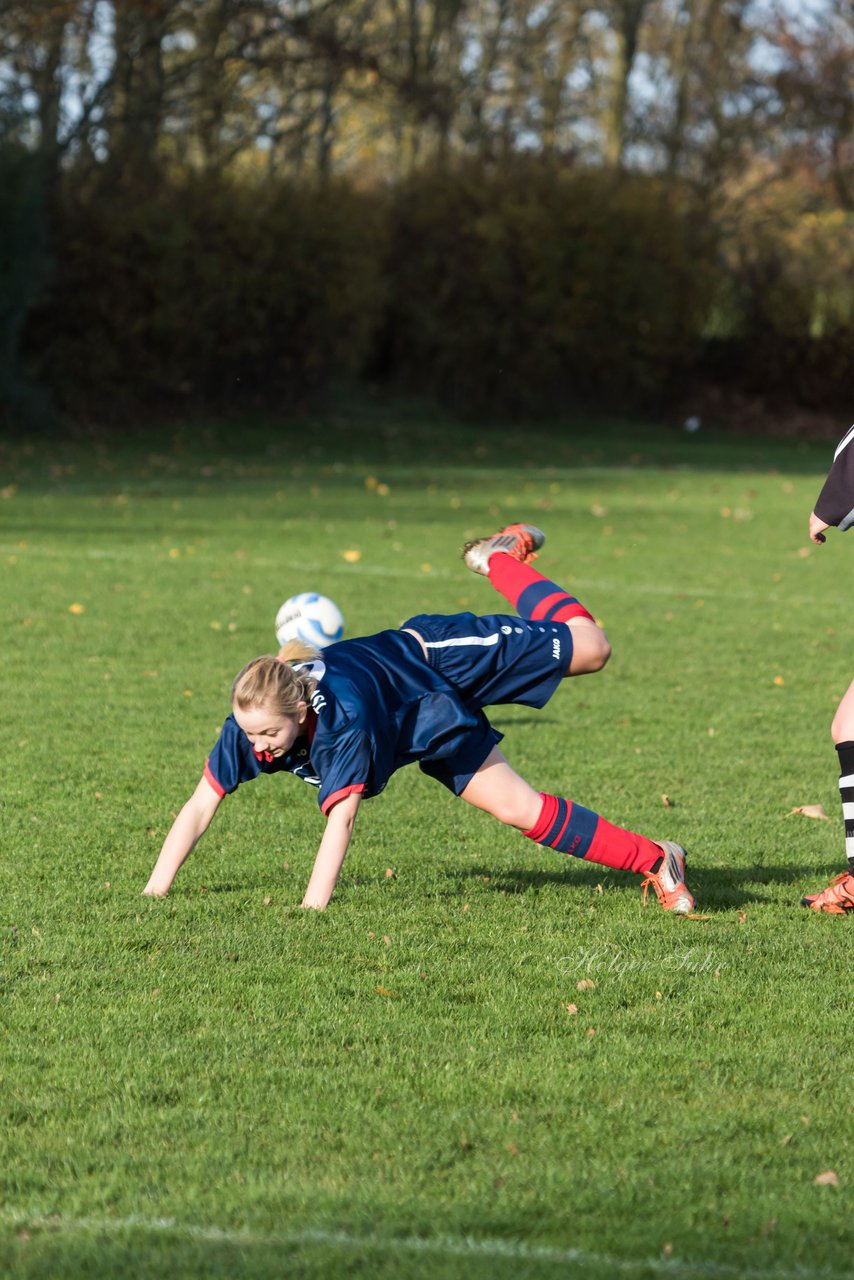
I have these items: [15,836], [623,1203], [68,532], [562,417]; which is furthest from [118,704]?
[562,417]

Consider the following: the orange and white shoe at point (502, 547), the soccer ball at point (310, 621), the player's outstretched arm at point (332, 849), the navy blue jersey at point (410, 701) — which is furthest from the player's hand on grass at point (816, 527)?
the soccer ball at point (310, 621)

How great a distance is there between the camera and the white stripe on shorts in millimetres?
5254

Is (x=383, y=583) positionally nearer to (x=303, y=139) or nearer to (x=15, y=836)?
(x=15, y=836)

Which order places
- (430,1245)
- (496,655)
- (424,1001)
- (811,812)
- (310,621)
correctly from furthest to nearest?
(310,621)
(811,812)
(496,655)
(424,1001)
(430,1245)

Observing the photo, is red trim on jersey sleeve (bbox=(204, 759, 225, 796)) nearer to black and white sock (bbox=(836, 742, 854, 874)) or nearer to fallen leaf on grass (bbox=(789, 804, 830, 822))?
black and white sock (bbox=(836, 742, 854, 874))

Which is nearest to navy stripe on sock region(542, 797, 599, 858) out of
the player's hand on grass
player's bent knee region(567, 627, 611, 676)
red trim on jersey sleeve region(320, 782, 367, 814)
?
player's bent knee region(567, 627, 611, 676)

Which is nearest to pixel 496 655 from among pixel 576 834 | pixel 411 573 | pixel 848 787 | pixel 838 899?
pixel 576 834

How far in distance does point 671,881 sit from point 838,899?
1.90ft

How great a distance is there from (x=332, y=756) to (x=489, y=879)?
115cm

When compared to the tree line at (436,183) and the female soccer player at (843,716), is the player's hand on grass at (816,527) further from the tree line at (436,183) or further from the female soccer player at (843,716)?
the tree line at (436,183)

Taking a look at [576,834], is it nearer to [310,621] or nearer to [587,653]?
[587,653]

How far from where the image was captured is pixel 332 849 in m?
4.81

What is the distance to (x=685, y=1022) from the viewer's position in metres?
4.29

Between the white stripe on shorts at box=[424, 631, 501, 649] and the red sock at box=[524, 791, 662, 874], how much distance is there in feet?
1.77
